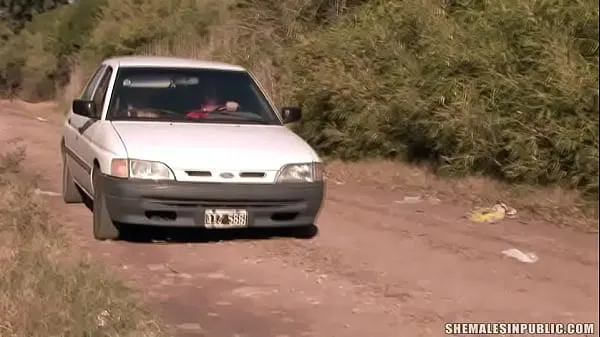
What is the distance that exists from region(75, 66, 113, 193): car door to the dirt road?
0.63 m

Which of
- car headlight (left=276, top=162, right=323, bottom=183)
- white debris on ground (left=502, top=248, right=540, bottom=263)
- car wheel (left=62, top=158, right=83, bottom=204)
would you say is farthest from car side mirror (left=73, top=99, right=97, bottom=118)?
white debris on ground (left=502, top=248, right=540, bottom=263)

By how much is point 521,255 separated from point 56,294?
394cm

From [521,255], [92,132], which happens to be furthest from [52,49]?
[521,255]

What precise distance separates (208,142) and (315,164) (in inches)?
36.6

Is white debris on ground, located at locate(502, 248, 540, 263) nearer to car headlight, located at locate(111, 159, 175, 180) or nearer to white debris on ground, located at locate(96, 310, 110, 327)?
car headlight, located at locate(111, 159, 175, 180)

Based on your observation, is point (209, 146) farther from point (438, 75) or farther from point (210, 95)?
point (438, 75)

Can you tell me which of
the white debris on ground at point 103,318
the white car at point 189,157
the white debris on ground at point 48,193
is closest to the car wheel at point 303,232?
the white car at point 189,157

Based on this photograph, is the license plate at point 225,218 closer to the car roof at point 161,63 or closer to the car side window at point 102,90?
the car side window at point 102,90

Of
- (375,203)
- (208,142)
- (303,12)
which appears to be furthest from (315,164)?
(303,12)

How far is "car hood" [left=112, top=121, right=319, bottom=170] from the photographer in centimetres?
812

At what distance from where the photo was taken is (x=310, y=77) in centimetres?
1392

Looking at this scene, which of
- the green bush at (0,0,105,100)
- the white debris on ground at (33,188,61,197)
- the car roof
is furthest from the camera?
the green bush at (0,0,105,100)

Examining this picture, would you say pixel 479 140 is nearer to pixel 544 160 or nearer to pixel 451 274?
pixel 544 160

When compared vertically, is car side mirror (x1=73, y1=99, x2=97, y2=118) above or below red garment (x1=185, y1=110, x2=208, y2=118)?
below
